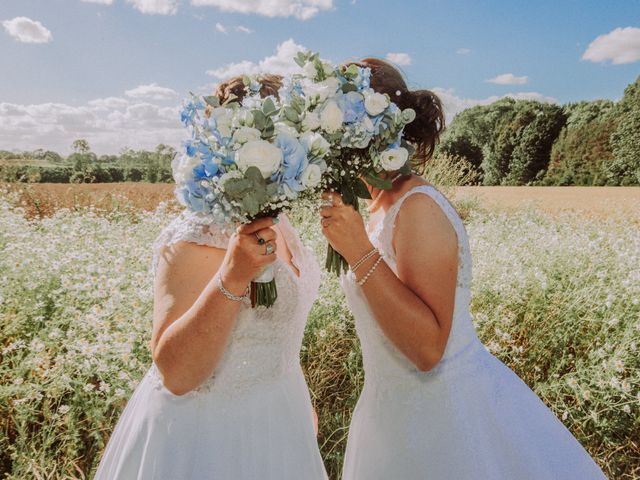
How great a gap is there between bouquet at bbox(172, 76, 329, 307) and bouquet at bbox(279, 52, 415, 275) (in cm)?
9

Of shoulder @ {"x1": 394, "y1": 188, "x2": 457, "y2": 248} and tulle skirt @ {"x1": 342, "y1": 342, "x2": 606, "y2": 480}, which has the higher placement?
shoulder @ {"x1": 394, "y1": 188, "x2": 457, "y2": 248}

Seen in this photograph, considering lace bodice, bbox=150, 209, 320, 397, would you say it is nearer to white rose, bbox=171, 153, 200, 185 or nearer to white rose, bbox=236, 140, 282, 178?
white rose, bbox=171, 153, 200, 185

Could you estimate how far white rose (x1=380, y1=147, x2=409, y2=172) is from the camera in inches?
58.5

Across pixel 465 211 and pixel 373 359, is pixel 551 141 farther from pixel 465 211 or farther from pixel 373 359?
pixel 373 359

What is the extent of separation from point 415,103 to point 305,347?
2323mm

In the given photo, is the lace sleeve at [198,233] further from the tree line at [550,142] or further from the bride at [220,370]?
the tree line at [550,142]

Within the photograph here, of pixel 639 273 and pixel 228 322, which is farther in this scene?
pixel 639 273

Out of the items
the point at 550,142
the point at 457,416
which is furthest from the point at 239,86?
the point at 550,142

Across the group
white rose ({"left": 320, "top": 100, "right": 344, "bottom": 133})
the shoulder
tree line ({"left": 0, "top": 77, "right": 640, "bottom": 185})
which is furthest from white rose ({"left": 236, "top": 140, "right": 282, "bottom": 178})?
tree line ({"left": 0, "top": 77, "right": 640, "bottom": 185})

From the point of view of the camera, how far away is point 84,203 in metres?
9.65

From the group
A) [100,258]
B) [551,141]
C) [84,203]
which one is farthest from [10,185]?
[551,141]

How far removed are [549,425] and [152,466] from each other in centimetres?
142

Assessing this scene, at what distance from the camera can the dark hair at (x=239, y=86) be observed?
1.66 m

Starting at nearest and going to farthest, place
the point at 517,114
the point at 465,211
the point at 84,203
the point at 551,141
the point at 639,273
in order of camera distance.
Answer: the point at 639,273 → the point at 84,203 → the point at 465,211 → the point at 551,141 → the point at 517,114
